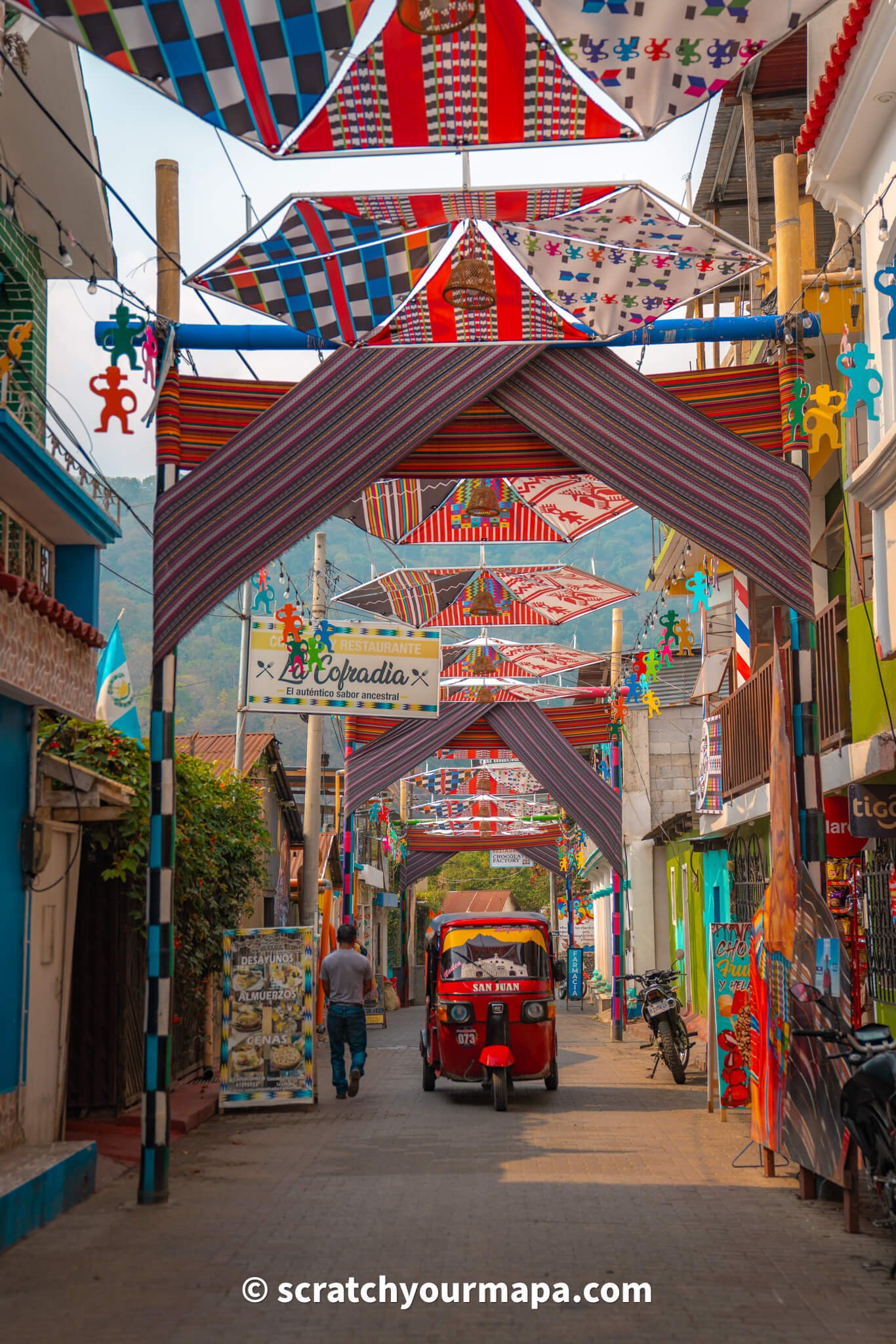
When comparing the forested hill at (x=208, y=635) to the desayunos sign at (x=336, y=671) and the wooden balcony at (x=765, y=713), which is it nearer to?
the wooden balcony at (x=765, y=713)

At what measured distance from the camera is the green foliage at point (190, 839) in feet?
37.2

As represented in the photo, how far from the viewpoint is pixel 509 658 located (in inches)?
813

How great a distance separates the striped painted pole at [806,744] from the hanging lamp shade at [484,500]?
5612mm

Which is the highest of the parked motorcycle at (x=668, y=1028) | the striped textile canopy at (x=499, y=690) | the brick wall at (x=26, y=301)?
the brick wall at (x=26, y=301)

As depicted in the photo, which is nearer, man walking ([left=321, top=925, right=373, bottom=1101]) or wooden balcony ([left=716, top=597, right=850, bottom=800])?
wooden balcony ([left=716, top=597, right=850, bottom=800])

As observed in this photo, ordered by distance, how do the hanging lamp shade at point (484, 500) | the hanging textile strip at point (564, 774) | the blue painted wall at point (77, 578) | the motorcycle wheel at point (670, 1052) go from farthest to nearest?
the hanging textile strip at point (564, 774) → the motorcycle wheel at point (670, 1052) → the hanging lamp shade at point (484, 500) → the blue painted wall at point (77, 578)

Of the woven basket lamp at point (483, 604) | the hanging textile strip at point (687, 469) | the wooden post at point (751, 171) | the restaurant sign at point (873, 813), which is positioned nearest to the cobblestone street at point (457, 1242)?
the restaurant sign at point (873, 813)

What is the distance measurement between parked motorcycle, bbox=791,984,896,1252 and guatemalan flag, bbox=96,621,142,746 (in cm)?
966

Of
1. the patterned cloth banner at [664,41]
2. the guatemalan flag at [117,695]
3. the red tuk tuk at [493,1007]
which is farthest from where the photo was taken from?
the guatemalan flag at [117,695]

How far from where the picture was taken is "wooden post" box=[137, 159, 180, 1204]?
8.69m

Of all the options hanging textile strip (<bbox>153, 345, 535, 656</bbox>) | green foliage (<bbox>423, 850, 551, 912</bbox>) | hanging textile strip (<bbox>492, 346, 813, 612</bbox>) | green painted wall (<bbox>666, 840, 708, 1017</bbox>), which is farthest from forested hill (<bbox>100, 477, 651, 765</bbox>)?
hanging textile strip (<bbox>492, 346, 813, 612</bbox>)

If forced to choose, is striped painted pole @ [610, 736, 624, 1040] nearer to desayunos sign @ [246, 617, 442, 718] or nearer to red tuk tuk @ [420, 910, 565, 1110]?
red tuk tuk @ [420, 910, 565, 1110]

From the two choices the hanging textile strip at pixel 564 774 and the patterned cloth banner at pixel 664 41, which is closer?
the patterned cloth banner at pixel 664 41

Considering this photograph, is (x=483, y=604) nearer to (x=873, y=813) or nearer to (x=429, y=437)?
(x=873, y=813)
